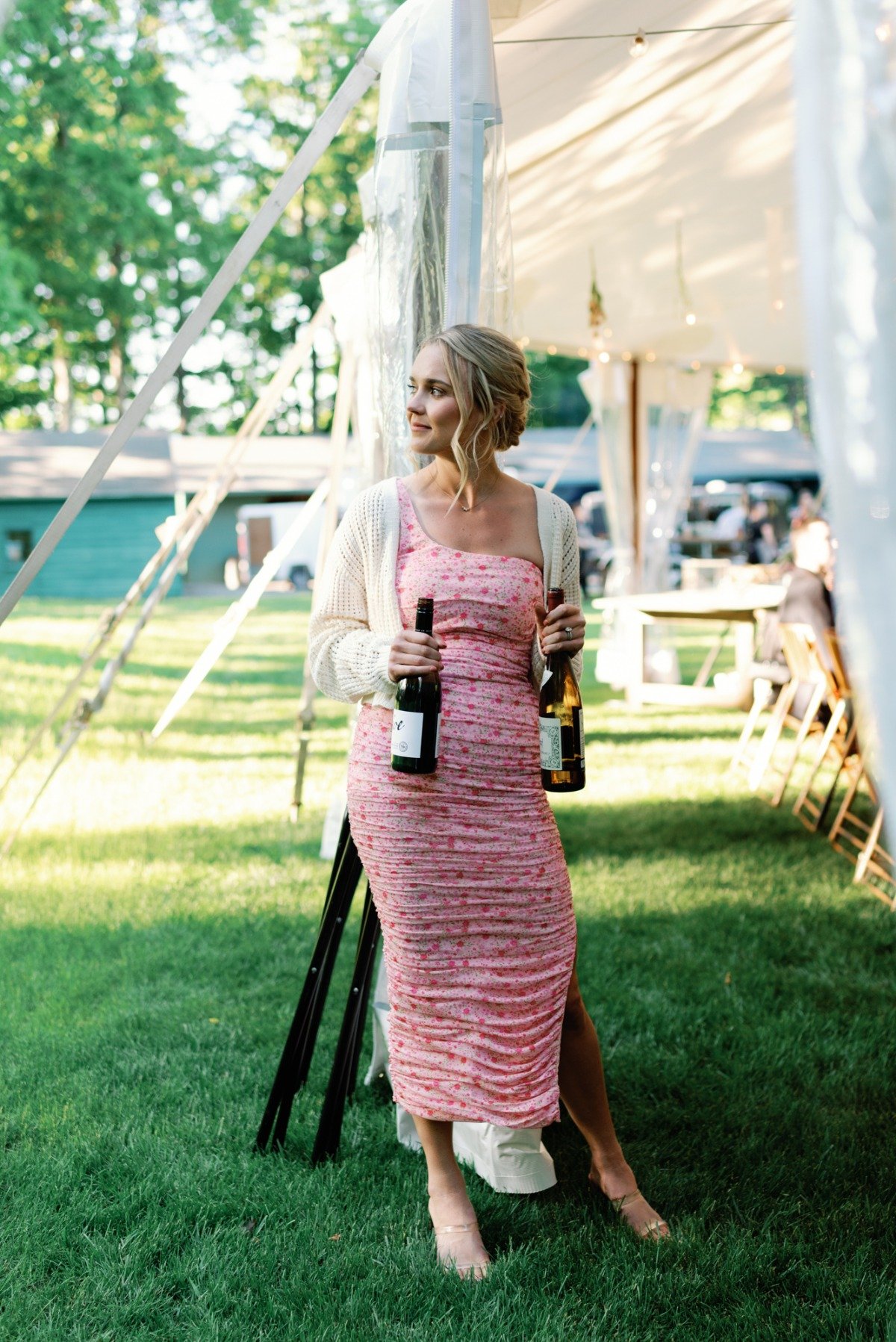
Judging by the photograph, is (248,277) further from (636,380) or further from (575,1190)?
(575,1190)

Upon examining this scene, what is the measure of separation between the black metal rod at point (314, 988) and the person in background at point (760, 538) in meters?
21.1

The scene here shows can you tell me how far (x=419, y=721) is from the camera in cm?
234

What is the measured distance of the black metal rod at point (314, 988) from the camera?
295cm

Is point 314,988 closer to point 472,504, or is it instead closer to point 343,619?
point 343,619

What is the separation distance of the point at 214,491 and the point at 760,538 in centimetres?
1926

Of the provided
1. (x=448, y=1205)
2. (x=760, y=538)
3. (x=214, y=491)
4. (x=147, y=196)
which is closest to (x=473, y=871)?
(x=448, y=1205)

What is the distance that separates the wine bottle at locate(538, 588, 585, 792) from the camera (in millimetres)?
2461

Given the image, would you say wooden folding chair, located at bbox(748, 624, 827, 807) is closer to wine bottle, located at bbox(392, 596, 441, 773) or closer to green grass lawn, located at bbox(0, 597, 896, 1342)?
green grass lawn, located at bbox(0, 597, 896, 1342)

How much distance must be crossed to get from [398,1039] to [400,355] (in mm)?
1616

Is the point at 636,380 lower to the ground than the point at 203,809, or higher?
higher

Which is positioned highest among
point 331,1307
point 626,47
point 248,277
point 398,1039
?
point 248,277

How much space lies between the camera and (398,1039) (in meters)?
2.53

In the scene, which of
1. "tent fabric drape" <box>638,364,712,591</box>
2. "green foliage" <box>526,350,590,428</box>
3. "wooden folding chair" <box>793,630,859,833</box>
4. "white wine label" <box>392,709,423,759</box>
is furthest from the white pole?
"green foliage" <box>526,350,590,428</box>

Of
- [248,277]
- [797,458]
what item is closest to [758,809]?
[797,458]
